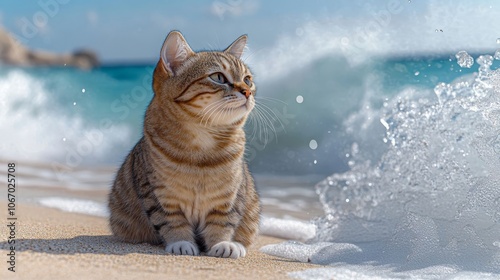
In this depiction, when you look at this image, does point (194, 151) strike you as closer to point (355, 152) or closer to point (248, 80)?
point (248, 80)

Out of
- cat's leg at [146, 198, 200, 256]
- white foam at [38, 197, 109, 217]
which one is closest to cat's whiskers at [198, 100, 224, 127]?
cat's leg at [146, 198, 200, 256]

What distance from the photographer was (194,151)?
3.70 metres

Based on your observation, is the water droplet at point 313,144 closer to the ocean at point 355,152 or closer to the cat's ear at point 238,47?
the ocean at point 355,152

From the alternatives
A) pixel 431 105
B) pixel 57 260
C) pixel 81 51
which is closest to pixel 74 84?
pixel 81 51

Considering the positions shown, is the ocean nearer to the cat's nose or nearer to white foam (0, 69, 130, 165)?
white foam (0, 69, 130, 165)

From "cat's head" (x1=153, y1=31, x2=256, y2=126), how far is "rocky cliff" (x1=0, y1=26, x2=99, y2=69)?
789 inches

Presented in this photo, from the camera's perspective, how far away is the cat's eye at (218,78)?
3646mm

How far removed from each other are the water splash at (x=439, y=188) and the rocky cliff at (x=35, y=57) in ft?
61.9

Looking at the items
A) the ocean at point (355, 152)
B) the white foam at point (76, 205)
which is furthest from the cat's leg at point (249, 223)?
the white foam at point (76, 205)

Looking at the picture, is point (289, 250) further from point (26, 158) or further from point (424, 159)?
point (26, 158)

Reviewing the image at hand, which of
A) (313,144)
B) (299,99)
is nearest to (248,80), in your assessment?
(313,144)

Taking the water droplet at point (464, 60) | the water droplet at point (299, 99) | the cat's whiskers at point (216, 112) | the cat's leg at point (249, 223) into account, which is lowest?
the cat's leg at point (249, 223)

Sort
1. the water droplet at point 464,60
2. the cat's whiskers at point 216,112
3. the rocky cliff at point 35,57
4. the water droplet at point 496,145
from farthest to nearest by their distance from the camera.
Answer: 1. the rocky cliff at point 35,57
2. the water droplet at point 464,60
3. the water droplet at point 496,145
4. the cat's whiskers at point 216,112

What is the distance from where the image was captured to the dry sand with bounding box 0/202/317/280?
10.3 ft
